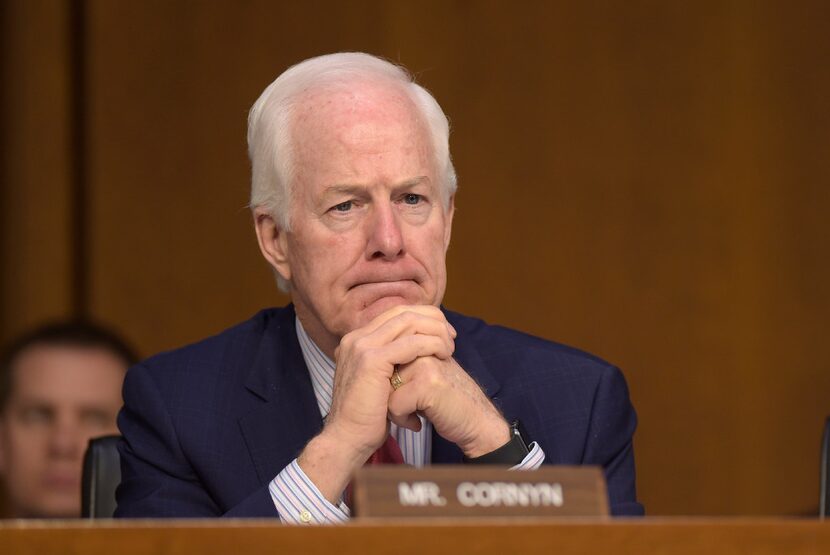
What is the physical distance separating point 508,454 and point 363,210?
0.42 m

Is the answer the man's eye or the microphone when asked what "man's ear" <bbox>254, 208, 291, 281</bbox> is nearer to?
the microphone

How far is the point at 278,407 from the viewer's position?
2.02 m

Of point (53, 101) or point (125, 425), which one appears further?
point (53, 101)

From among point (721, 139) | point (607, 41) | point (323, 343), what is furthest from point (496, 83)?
point (323, 343)

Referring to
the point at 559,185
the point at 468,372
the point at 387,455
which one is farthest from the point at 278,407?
the point at 559,185

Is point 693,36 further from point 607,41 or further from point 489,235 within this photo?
point 489,235

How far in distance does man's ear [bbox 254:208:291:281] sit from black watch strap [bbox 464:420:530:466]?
1.57 ft

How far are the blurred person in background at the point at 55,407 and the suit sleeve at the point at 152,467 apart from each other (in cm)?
104

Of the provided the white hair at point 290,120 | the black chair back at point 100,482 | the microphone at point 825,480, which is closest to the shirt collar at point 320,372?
the white hair at point 290,120

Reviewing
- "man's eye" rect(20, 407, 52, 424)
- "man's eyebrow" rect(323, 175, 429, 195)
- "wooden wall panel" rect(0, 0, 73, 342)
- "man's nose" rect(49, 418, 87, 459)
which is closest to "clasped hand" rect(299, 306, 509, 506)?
"man's eyebrow" rect(323, 175, 429, 195)

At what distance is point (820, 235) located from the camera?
3.63 metres

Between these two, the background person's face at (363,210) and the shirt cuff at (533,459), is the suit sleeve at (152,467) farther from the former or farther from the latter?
the shirt cuff at (533,459)

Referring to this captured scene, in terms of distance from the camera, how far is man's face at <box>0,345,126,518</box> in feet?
9.84

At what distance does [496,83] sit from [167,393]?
1899 millimetres
